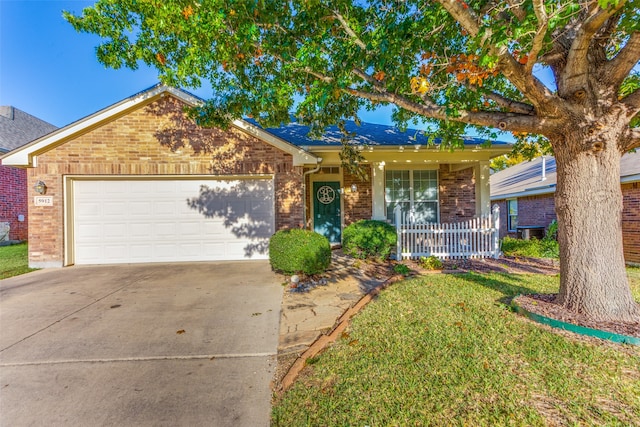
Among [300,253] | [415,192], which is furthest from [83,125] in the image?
[415,192]

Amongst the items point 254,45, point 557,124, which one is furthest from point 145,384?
point 557,124

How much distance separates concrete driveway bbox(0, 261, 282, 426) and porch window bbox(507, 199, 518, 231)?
15302 mm

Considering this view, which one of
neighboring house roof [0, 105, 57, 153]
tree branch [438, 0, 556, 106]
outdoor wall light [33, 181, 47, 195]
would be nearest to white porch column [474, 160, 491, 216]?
tree branch [438, 0, 556, 106]

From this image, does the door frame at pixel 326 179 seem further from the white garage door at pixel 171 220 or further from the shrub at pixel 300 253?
the shrub at pixel 300 253

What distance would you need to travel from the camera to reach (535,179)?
558 inches

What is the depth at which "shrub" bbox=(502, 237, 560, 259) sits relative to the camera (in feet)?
26.3

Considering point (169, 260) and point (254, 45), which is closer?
point (254, 45)

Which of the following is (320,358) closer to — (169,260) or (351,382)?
(351,382)

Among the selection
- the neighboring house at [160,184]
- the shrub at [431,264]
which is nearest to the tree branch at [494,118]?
the shrub at [431,264]

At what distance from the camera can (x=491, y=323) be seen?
351cm

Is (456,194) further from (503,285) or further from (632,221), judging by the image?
(503,285)

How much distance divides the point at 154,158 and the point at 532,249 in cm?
1081

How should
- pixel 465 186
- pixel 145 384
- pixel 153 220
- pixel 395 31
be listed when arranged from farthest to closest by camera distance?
pixel 465 186 < pixel 153 220 < pixel 395 31 < pixel 145 384

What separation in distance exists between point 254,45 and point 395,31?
7.72ft
